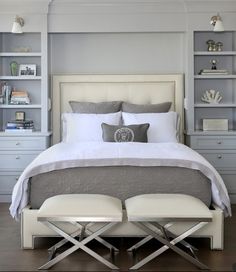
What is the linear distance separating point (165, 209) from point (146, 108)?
2.33m

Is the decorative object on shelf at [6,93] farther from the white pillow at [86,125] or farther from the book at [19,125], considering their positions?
the white pillow at [86,125]

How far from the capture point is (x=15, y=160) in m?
5.18

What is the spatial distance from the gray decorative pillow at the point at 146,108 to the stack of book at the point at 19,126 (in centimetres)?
110

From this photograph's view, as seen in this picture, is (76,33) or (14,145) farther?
(76,33)

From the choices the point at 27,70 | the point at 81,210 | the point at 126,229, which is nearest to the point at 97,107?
the point at 27,70

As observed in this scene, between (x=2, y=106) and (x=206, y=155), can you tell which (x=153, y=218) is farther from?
(x=2, y=106)

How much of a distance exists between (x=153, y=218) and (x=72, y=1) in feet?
10.4

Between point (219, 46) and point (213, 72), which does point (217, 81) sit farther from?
point (219, 46)

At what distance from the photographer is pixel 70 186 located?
3.55m

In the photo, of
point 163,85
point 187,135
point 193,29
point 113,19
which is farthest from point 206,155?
point 113,19

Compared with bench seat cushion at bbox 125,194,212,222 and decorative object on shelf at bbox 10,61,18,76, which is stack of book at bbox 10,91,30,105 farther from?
bench seat cushion at bbox 125,194,212,222

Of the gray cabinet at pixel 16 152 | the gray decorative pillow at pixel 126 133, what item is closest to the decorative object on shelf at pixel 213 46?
the gray decorative pillow at pixel 126 133

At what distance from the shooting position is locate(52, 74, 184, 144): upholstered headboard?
5.47 m

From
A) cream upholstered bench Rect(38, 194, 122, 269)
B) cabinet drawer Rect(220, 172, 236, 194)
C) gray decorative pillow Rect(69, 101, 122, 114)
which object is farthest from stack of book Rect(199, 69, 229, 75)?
cream upholstered bench Rect(38, 194, 122, 269)
